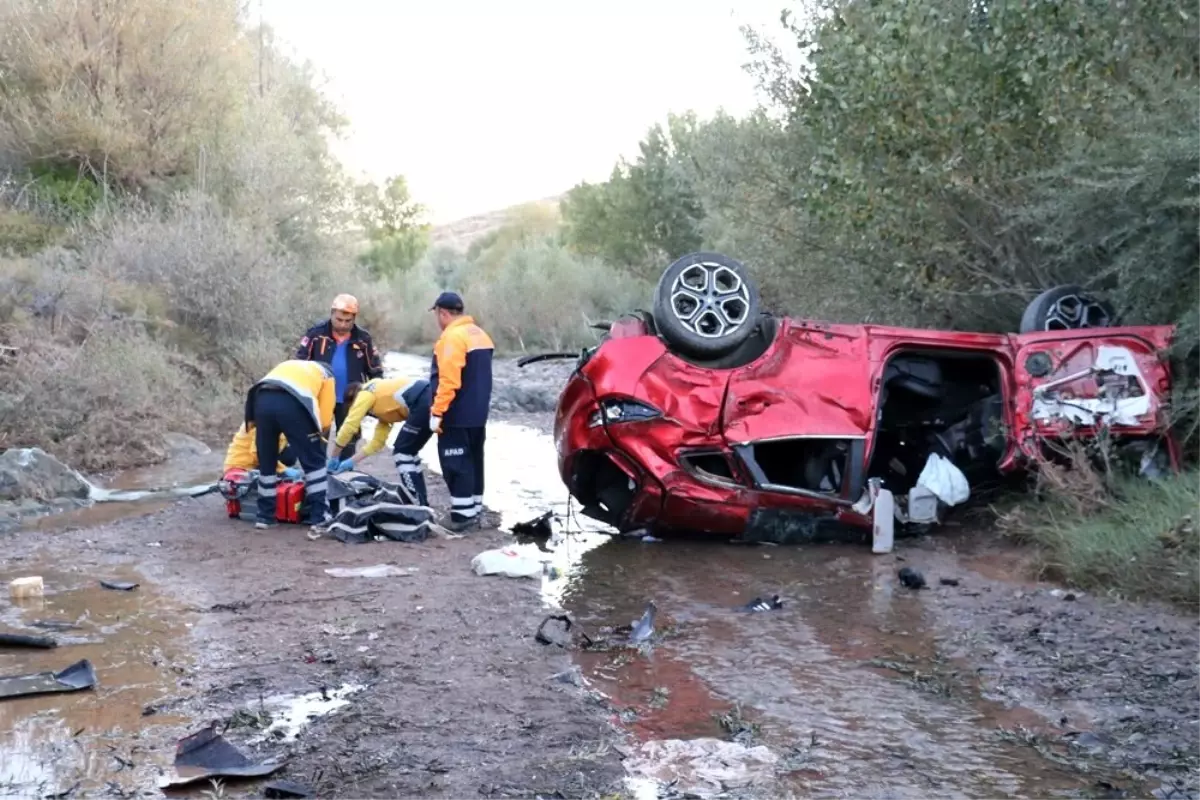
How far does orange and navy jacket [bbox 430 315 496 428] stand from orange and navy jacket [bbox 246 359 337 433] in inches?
32.4

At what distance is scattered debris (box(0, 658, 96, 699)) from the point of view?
5.43 m

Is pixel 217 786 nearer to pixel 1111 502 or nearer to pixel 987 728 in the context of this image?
pixel 987 728

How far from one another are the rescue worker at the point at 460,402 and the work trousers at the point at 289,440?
907 mm

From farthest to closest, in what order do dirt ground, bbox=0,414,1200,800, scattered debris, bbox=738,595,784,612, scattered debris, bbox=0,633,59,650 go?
scattered debris, bbox=738,595,784,612, scattered debris, bbox=0,633,59,650, dirt ground, bbox=0,414,1200,800

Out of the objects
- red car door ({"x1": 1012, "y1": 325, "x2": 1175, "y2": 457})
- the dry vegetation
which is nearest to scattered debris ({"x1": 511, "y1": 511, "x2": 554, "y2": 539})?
red car door ({"x1": 1012, "y1": 325, "x2": 1175, "y2": 457})

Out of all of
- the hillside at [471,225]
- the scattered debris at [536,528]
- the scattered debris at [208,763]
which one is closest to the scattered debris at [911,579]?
the scattered debris at [536,528]

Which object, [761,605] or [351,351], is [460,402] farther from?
[761,605]

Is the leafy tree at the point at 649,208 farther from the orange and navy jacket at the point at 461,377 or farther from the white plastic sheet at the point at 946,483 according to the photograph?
the white plastic sheet at the point at 946,483

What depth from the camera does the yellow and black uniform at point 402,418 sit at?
999 centimetres

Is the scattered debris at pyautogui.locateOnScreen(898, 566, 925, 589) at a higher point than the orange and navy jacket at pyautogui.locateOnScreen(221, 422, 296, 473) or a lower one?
lower

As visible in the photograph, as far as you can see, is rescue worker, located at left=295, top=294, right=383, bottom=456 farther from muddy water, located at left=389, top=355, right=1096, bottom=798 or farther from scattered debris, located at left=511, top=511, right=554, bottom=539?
muddy water, located at left=389, top=355, right=1096, bottom=798

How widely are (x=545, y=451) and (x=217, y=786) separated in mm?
11334

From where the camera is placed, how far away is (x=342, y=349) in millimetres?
11391

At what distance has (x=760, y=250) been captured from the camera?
14883mm
